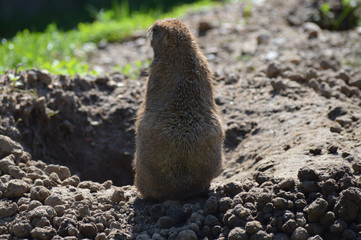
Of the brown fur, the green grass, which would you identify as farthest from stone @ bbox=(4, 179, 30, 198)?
the green grass

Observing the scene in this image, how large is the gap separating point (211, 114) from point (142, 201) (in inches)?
36.7

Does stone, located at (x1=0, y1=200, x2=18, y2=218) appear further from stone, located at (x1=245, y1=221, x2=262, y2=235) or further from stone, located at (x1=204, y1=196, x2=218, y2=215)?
stone, located at (x1=245, y1=221, x2=262, y2=235)

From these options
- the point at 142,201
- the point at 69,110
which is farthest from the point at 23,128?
the point at 142,201

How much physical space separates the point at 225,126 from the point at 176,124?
161cm

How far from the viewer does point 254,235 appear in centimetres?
347

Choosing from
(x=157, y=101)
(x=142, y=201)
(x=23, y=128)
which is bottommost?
(x=142, y=201)

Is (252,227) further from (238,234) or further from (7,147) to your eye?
(7,147)

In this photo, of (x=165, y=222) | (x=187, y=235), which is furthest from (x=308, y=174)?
(x=165, y=222)

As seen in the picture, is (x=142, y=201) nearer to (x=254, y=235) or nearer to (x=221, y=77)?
(x=254, y=235)

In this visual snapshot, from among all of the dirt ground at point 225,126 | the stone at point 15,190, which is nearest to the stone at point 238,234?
the dirt ground at point 225,126

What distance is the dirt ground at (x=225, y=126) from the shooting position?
12.5 feet

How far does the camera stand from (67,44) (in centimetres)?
822

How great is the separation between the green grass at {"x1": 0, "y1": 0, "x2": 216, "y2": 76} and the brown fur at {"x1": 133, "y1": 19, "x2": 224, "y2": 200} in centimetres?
248

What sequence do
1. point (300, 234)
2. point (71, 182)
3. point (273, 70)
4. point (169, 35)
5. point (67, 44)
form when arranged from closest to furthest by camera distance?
point (300, 234)
point (169, 35)
point (71, 182)
point (273, 70)
point (67, 44)
